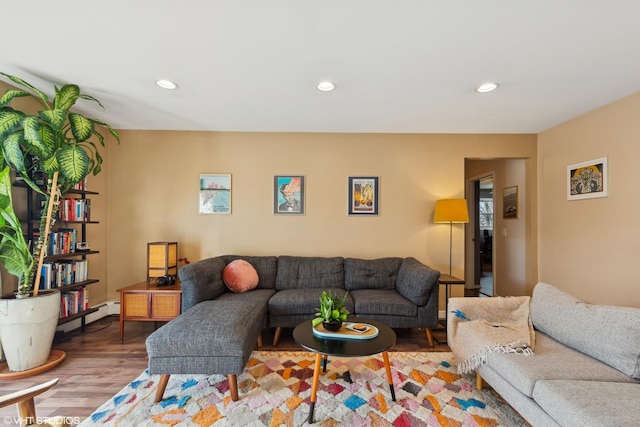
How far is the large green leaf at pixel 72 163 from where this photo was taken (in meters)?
2.21

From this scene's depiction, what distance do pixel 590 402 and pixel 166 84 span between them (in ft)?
11.2

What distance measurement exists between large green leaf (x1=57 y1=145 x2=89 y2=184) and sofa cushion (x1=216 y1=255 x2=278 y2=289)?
155 cm

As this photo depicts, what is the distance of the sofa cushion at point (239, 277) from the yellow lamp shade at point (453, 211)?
2.27m

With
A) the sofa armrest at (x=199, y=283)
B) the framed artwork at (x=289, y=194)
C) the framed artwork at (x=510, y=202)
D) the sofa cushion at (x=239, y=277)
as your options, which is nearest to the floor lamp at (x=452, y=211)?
the framed artwork at (x=510, y=202)

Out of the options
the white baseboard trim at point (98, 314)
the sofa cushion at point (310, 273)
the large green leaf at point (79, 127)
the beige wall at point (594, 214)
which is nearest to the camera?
the large green leaf at point (79, 127)

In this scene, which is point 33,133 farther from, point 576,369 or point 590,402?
point 576,369

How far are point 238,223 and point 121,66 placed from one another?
2.01 meters

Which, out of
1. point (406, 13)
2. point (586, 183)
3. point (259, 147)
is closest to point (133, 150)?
point (259, 147)

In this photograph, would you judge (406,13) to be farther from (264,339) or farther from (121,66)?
(264,339)

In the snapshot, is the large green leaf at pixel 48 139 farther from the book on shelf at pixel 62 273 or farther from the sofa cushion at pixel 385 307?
the sofa cushion at pixel 385 307

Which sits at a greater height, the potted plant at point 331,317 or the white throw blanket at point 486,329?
the potted plant at point 331,317

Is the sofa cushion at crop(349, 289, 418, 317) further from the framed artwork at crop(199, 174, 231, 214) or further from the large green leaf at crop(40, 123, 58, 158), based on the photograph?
the large green leaf at crop(40, 123, 58, 158)

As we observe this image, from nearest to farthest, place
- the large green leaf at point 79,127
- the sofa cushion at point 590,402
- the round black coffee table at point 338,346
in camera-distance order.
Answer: the sofa cushion at point 590,402 → the round black coffee table at point 338,346 → the large green leaf at point 79,127

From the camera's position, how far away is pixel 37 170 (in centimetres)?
247
